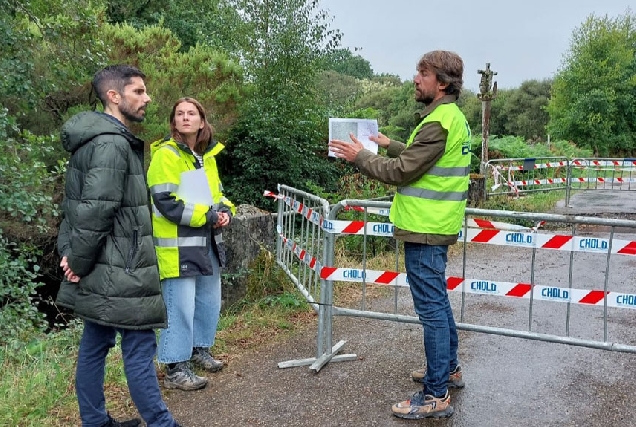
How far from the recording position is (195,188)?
4152 mm

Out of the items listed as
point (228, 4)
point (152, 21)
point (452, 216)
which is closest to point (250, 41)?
point (228, 4)

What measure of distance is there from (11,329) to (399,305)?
3.76 meters

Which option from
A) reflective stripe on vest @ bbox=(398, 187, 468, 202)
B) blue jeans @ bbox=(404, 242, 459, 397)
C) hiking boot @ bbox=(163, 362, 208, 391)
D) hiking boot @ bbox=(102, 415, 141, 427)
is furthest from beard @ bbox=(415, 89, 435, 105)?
hiking boot @ bbox=(102, 415, 141, 427)

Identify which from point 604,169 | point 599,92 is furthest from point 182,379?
point 599,92

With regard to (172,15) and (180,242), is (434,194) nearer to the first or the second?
(180,242)

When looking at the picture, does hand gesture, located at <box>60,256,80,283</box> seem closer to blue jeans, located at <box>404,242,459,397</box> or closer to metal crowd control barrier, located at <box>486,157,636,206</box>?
blue jeans, located at <box>404,242,459,397</box>

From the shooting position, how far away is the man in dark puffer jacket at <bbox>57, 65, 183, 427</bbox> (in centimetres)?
299

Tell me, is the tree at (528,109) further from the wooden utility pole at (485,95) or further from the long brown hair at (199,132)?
the long brown hair at (199,132)

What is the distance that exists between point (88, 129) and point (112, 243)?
60 cm

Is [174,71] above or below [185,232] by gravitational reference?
above

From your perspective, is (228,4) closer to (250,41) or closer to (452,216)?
(250,41)

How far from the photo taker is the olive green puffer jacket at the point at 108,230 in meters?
2.97

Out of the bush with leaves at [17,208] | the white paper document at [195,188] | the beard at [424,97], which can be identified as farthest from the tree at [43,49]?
the beard at [424,97]

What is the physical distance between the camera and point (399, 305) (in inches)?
249
